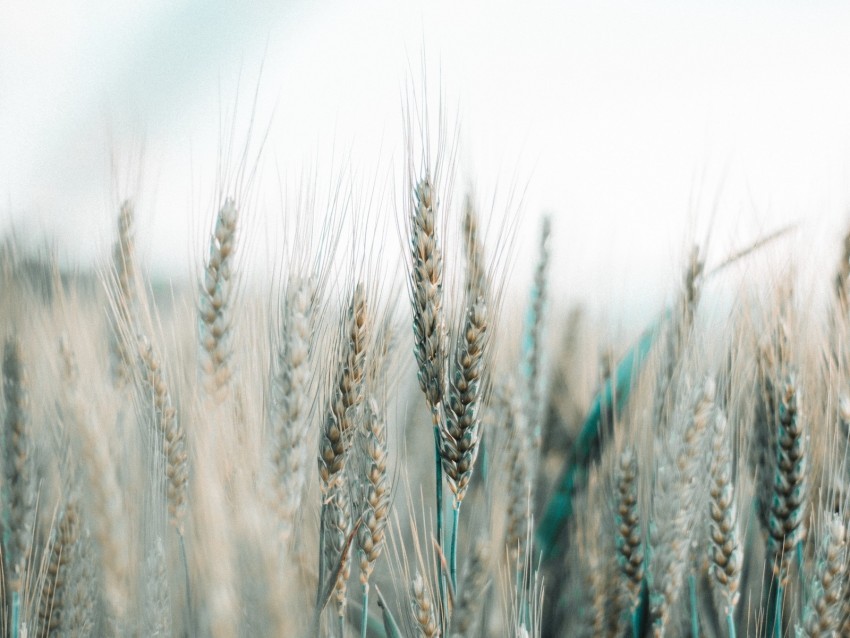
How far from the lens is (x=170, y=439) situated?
0.60 m

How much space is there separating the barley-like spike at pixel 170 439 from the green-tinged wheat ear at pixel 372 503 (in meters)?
0.16

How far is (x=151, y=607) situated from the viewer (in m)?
0.52

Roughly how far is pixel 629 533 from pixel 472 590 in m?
0.17

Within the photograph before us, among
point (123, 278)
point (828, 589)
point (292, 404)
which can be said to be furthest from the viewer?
point (123, 278)

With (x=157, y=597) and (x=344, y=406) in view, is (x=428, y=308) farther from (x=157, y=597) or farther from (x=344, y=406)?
(x=157, y=597)

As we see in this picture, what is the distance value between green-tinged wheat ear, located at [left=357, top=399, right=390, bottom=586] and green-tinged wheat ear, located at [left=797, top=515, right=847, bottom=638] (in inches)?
14.4

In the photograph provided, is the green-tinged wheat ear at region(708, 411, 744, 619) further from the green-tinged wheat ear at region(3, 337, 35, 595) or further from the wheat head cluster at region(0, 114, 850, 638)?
the green-tinged wheat ear at region(3, 337, 35, 595)

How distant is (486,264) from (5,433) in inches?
16.7

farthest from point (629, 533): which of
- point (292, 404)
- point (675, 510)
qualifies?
point (292, 404)

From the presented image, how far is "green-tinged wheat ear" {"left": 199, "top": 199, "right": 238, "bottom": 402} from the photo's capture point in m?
0.54

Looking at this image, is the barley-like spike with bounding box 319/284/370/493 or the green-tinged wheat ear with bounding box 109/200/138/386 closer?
the barley-like spike with bounding box 319/284/370/493

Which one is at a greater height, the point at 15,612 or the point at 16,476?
the point at 16,476

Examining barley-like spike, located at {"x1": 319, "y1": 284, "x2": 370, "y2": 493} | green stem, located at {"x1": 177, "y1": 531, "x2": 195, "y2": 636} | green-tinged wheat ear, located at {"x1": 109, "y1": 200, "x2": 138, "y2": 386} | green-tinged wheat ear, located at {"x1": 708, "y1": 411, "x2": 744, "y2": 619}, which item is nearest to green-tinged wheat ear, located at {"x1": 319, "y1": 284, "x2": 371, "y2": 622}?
barley-like spike, located at {"x1": 319, "y1": 284, "x2": 370, "y2": 493}

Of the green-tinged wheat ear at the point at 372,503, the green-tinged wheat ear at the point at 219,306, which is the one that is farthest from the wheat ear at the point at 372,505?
the green-tinged wheat ear at the point at 219,306
